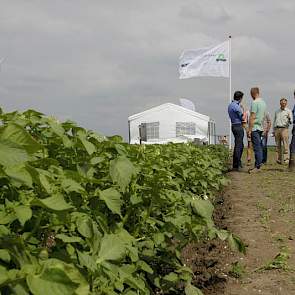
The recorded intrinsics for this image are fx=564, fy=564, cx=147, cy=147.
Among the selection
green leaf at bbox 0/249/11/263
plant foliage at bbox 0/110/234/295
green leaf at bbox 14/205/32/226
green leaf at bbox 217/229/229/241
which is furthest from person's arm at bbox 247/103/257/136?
green leaf at bbox 0/249/11/263

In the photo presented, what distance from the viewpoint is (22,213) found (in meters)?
1.49

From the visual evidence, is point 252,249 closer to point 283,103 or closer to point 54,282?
point 54,282

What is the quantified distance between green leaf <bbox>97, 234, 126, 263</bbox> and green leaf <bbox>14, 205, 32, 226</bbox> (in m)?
0.36

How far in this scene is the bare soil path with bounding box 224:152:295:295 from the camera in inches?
136

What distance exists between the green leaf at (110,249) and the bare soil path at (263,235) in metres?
1.68

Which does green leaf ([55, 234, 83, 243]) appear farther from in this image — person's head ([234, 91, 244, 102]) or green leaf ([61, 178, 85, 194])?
person's head ([234, 91, 244, 102])

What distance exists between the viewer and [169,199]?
9.58ft

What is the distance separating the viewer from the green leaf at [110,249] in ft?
5.86

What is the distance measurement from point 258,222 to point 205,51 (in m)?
18.2

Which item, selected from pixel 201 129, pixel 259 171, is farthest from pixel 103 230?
pixel 201 129

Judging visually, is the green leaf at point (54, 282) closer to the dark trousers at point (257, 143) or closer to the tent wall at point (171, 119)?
the dark trousers at point (257, 143)

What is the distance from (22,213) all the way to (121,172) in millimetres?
780

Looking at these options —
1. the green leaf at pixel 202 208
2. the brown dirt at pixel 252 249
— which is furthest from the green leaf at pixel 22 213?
the brown dirt at pixel 252 249

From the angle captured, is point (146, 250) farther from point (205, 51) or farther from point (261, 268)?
point (205, 51)
